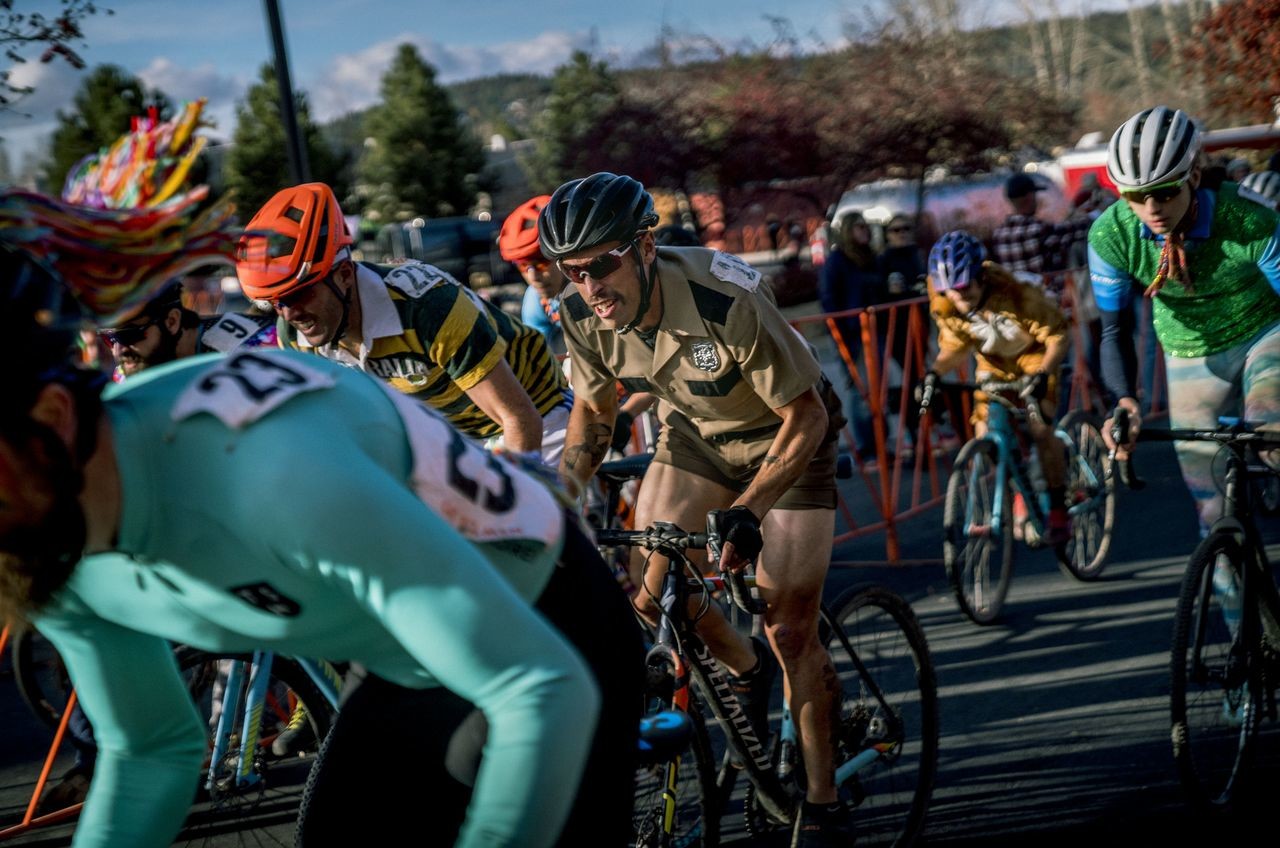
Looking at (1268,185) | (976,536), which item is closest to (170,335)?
(976,536)

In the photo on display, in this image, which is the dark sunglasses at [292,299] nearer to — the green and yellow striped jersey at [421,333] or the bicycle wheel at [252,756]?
the green and yellow striped jersey at [421,333]

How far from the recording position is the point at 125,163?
180cm

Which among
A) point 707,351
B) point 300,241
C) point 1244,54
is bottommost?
point 707,351

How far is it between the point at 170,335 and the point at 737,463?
81.7 inches

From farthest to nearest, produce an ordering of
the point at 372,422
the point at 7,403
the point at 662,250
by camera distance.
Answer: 1. the point at 662,250
2. the point at 372,422
3. the point at 7,403

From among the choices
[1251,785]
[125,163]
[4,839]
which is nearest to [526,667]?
[125,163]

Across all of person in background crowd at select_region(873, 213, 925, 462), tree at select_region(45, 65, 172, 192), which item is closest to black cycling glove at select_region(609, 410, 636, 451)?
person in background crowd at select_region(873, 213, 925, 462)

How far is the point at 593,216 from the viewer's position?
3.47 m

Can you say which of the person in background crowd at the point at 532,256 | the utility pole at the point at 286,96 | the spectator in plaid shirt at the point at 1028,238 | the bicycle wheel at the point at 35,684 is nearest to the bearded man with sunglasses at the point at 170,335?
the bicycle wheel at the point at 35,684

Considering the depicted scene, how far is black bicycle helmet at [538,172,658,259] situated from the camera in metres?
3.46

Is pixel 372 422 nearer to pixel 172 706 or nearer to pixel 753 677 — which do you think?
pixel 172 706

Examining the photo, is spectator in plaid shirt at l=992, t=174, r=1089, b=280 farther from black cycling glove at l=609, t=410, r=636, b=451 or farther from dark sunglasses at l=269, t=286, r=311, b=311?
dark sunglasses at l=269, t=286, r=311, b=311

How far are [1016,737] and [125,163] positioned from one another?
4.09 metres

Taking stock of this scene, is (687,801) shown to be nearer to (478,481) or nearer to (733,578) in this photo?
(733,578)
